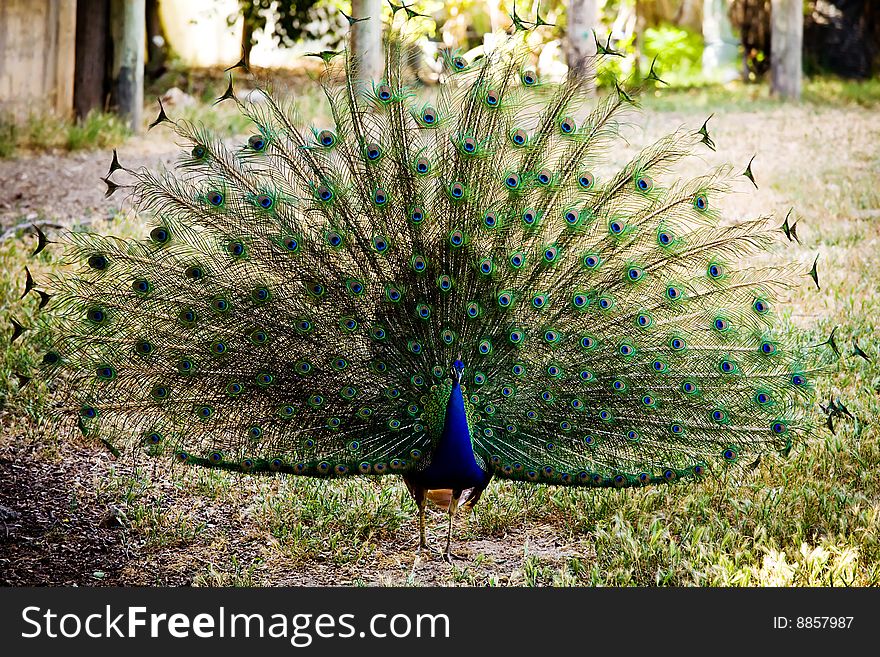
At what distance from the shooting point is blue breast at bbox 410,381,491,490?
139 inches

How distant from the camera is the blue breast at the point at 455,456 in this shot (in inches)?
139

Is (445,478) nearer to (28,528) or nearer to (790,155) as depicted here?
(28,528)

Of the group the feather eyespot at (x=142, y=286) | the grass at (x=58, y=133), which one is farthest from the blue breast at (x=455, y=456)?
the grass at (x=58, y=133)

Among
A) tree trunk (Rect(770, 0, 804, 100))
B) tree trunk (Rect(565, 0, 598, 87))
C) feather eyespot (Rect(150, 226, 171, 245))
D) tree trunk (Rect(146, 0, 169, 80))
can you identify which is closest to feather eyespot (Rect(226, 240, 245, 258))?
feather eyespot (Rect(150, 226, 171, 245))

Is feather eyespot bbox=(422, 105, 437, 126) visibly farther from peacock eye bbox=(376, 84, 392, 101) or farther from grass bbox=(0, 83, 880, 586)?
grass bbox=(0, 83, 880, 586)

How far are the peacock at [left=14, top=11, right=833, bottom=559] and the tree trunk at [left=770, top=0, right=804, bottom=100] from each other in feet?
28.8

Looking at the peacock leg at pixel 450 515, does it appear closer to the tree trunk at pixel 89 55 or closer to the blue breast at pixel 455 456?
the blue breast at pixel 455 456

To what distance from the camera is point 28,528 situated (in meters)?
4.14

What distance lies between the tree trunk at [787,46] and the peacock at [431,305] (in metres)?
8.77

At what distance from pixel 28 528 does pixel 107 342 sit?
94cm

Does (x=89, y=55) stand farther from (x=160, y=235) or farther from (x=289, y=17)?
(x=160, y=235)

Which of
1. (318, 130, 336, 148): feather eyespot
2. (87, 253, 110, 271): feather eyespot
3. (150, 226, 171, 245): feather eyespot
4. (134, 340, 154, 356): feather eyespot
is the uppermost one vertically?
(318, 130, 336, 148): feather eyespot

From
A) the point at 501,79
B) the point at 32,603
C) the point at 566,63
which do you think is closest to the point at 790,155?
the point at 566,63

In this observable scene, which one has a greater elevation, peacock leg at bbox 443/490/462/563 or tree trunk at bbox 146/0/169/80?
tree trunk at bbox 146/0/169/80
